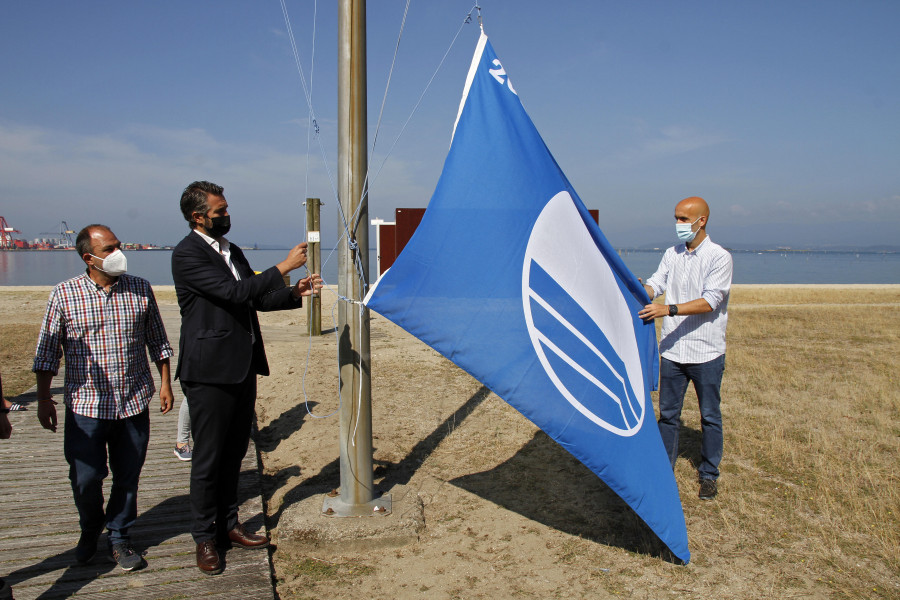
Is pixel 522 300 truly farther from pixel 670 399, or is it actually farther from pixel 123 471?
pixel 123 471

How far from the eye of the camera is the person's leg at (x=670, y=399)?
4.51 metres

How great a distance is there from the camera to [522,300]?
356cm

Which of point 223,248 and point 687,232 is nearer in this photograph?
point 223,248

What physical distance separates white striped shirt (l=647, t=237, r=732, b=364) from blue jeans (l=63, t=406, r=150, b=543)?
3511mm

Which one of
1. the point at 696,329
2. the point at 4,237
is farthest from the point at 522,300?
the point at 4,237

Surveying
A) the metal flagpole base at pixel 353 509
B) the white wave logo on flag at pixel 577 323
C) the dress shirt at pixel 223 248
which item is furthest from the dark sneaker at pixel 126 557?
the white wave logo on flag at pixel 577 323

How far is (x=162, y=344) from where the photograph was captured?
3.72m

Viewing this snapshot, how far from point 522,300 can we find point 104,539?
9.74 feet

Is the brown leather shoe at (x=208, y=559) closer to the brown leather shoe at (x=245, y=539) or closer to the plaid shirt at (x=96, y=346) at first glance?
the brown leather shoe at (x=245, y=539)

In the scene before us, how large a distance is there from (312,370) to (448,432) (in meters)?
3.31

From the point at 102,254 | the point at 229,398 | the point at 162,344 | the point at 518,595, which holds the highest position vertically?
the point at 102,254

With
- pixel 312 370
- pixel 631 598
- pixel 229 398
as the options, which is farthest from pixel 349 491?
pixel 312 370

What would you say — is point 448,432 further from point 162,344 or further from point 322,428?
point 162,344

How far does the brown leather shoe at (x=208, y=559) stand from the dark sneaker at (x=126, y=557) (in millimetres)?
324
